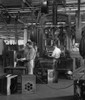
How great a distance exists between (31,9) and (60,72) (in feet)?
12.1

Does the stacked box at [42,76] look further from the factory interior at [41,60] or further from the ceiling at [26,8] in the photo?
the ceiling at [26,8]

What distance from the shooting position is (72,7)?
252 inches

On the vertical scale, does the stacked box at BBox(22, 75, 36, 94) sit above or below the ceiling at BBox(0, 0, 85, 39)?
below

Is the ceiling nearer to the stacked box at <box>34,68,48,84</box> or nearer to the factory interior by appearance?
the factory interior

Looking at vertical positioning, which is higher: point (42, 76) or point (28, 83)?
point (28, 83)

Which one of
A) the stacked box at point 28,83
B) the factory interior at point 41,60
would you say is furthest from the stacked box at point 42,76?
the stacked box at point 28,83

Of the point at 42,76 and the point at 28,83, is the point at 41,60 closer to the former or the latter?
the point at 42,76

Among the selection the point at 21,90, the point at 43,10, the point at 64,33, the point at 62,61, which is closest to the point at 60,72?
the point at 62,61

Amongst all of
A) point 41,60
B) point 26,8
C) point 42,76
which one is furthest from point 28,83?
point 26,8

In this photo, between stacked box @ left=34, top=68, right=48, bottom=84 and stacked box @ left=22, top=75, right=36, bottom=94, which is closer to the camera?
stacked box @ left=22, top=75, right=36, bottom=94

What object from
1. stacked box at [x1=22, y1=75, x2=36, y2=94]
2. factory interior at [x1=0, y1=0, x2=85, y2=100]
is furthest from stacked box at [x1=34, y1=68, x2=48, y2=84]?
stacked box at [x1=22, y1=75, x2=36, y2=94]

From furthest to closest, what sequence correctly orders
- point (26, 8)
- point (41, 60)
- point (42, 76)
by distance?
point (41, 60), point (42, 76), point (26, 8)

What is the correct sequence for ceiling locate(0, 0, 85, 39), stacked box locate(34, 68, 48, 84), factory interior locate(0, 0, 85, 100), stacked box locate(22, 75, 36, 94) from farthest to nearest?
stacked box locate(34, 68, 48, 84), ceiling locate(0, 0, 85, 39), stacked box locate(22, 75, 36, 94), factory interior locate(0, 0, 85, 100)

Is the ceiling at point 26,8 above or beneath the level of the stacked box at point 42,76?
above
